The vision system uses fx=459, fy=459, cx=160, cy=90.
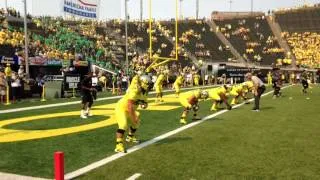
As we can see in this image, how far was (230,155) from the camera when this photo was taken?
8992 mm

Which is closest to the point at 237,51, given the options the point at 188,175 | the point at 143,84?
the point at 143,84

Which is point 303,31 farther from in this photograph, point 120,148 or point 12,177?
point 12,177

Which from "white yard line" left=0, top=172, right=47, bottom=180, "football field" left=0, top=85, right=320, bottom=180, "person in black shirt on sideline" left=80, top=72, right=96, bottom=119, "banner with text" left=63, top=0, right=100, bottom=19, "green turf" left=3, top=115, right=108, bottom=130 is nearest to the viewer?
"white yard line" left=0, top=172, right=47, bottom=180

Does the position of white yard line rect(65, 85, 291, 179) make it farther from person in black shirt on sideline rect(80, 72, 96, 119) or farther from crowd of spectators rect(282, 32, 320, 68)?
crowd of spectators rect(282, 32, 320, 68)

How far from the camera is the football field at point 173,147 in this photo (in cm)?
766

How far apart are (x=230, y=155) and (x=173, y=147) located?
4.65 feet

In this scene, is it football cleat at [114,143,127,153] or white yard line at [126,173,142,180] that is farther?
football cleat at [114,143,127,153]

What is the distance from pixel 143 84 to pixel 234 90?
1192cm

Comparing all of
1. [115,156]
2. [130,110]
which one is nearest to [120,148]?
[115,156]

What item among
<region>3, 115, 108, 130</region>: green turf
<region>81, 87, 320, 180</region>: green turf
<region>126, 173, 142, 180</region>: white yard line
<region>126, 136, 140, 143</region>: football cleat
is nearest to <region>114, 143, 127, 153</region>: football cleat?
<region>81, 87, 320, 180</region>: green turf

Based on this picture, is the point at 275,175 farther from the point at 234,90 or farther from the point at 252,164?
the point at 234,90

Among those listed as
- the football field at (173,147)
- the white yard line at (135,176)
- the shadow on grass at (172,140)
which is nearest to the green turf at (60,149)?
the football field at (173,147)

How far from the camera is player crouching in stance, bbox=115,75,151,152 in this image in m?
9.52

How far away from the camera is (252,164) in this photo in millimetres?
8203
